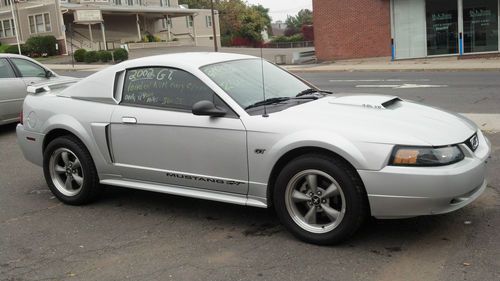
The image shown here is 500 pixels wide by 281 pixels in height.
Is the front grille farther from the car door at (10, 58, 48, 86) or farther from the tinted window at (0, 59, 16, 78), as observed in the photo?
the tinted window at (0, 59, 16, 78)

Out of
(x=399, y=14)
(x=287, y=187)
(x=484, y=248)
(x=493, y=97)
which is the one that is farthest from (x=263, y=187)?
(x=399, y=14)

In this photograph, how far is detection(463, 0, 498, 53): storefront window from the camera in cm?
2602

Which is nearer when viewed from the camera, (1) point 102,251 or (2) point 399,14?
(1) point 102,251

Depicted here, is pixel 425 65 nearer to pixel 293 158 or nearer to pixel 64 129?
pixel 64 129

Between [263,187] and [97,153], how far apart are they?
6.31ft

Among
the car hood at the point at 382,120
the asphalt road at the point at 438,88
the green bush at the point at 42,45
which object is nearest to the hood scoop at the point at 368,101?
the car hood at the point at 382,120

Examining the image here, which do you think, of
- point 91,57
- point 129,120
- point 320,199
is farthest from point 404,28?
point 320,199

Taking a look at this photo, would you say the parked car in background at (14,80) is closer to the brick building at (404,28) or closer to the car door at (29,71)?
the car door at (29,71)

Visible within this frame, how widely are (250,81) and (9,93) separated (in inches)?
276

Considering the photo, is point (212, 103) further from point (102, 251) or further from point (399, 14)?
point (399, 14)

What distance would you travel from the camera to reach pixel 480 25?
26297mm

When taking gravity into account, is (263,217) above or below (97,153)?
below

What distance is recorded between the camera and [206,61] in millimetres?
5258

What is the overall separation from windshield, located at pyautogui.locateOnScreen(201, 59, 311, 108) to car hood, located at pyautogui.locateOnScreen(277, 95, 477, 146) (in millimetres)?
394
